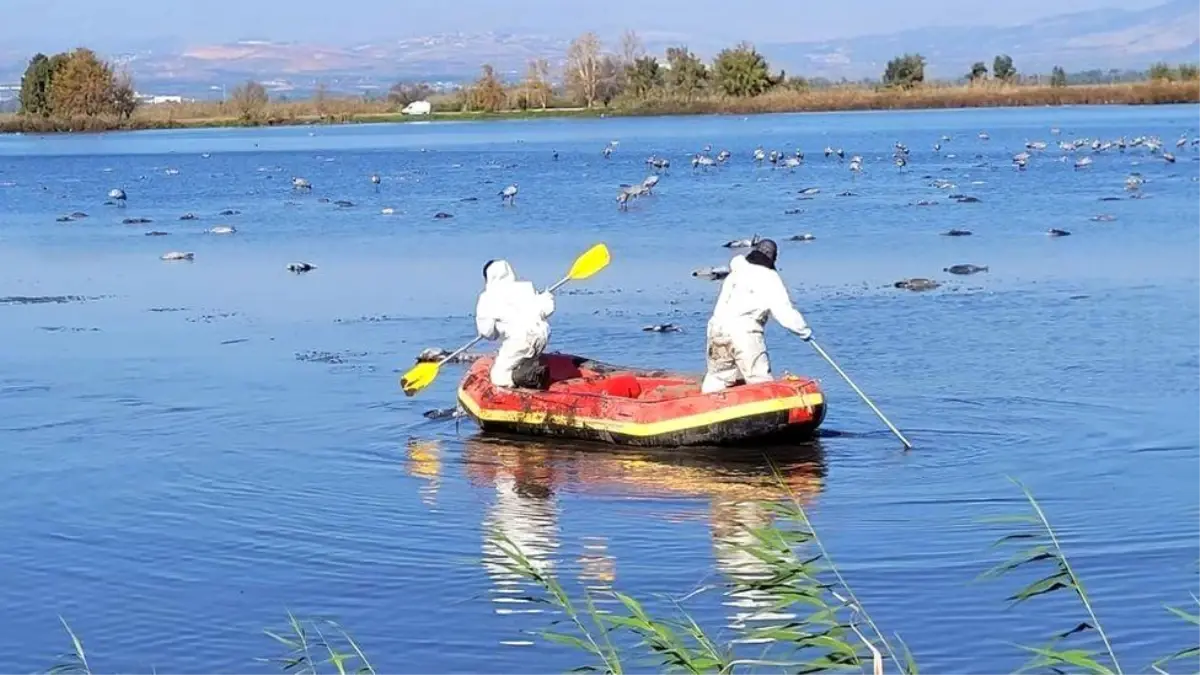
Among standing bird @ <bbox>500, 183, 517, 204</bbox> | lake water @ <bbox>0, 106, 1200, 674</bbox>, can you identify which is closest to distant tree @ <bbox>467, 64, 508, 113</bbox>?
Result: standing bird @ <bbox>500, 183, 517, 204</bbox>

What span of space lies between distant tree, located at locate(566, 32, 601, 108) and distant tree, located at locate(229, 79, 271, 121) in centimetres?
1706

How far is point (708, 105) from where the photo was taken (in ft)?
335

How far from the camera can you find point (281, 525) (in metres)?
11.9

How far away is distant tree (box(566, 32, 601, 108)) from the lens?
10856 centimetres

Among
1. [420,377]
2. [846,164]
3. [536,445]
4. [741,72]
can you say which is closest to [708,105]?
[741,72]

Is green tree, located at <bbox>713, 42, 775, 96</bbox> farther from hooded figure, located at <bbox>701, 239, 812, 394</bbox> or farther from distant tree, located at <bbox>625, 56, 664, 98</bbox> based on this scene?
hooded figure, located at <bbox>701, 239, 812, 394</bbox>

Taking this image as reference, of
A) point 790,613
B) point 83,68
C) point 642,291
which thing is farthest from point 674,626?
point 83,68

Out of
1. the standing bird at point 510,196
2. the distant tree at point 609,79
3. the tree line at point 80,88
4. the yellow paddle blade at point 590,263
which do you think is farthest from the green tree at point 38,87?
the yellow paddle blade at point 590,263

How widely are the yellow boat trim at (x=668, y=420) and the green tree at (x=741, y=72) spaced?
88.6 metres

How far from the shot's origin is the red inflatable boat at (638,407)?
13.5 metres

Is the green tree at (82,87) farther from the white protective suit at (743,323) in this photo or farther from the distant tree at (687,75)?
the white protective suit at (743,323)

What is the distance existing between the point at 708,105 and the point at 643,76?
27.0ft

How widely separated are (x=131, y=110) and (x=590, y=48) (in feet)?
80.6

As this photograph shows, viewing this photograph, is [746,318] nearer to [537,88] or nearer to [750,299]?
[750,299]
